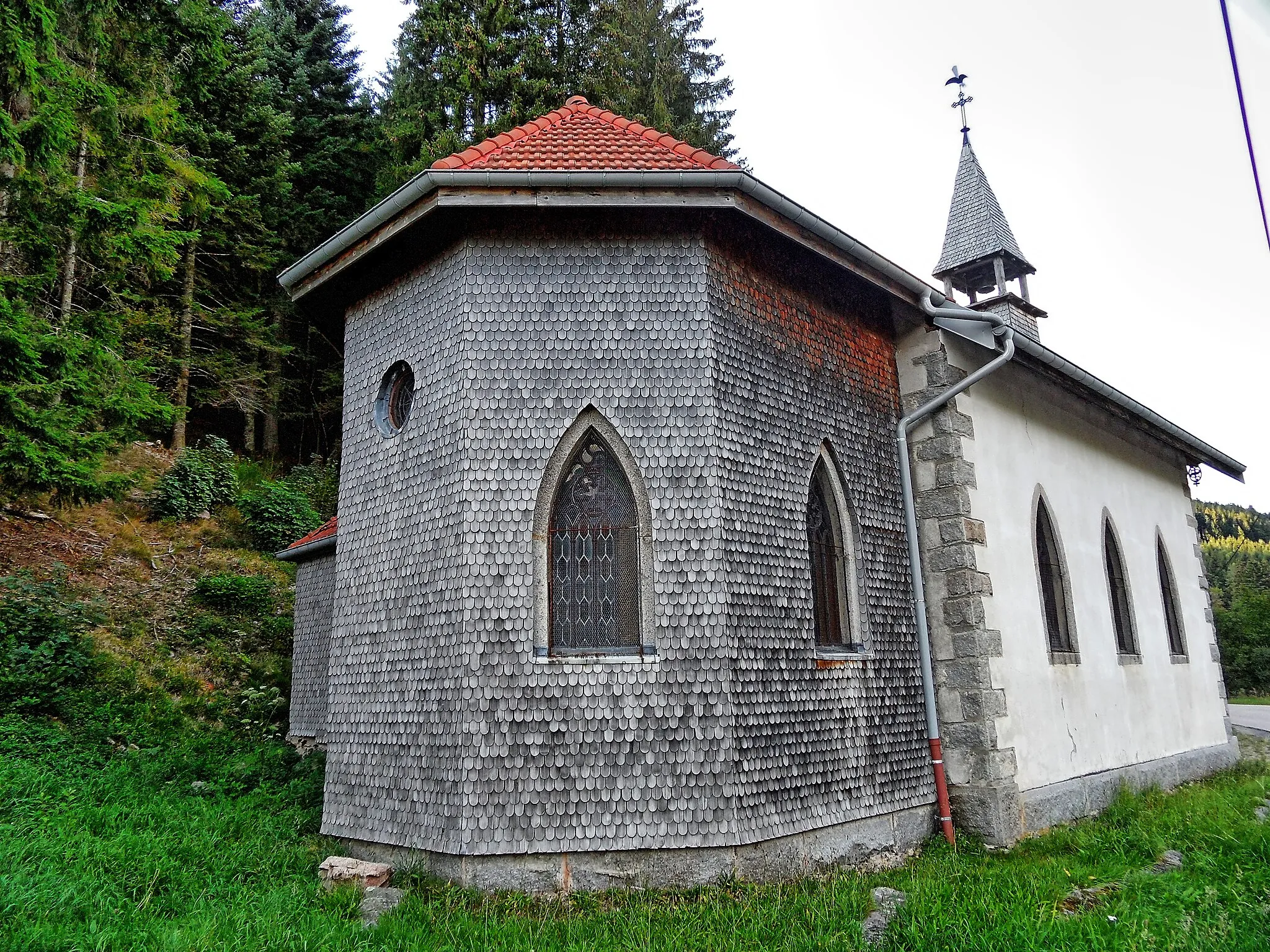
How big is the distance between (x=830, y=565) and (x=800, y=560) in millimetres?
809

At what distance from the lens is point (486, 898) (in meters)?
5.96

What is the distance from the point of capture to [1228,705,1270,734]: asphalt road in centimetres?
1855

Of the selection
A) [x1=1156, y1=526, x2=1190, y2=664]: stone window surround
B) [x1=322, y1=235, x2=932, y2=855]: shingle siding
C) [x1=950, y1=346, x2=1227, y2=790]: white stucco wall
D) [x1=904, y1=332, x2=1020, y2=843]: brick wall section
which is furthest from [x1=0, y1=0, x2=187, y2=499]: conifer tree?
[x1=1156, y1=526, x2=1190, y2=664]: stone window surround

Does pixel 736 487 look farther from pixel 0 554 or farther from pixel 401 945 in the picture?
pixel 0 554

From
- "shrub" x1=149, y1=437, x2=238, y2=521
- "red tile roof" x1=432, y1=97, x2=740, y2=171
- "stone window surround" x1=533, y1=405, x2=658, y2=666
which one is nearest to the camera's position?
"stone window surround" x1=533, y1=405, x2=658, y2=666

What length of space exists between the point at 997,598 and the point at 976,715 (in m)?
1.35

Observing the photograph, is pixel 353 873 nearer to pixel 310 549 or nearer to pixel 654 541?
pixel 654 541

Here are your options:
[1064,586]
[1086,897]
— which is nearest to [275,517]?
[1064,586]

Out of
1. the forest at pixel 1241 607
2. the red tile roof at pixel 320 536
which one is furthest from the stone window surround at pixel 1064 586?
the forest at pixel 1241 607

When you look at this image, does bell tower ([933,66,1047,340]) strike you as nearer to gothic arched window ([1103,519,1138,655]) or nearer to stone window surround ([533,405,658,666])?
gothic arched window ([1103,519,1138,655])

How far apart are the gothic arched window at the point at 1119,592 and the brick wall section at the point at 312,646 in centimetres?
1042

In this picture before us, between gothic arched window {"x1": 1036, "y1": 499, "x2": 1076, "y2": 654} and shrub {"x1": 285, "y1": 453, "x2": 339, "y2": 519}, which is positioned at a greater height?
shrub {"x1": 285, "y1": 453, "x2": 339, "y2": 519}

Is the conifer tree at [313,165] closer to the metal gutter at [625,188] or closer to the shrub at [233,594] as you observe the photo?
the shrub at [233,594]

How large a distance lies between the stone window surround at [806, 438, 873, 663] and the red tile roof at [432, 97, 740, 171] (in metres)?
2.83
